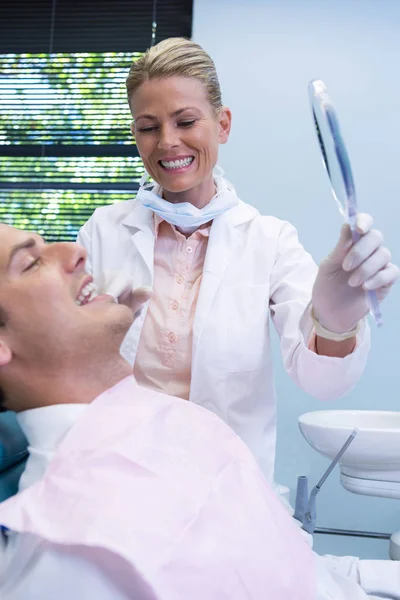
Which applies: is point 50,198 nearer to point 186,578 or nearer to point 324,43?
point 324,43

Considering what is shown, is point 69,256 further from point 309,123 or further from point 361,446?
point 309,123

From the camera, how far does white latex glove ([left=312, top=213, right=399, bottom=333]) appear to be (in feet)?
3.45

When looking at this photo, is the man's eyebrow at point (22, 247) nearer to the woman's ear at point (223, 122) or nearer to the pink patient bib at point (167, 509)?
the pink patient bib at point (167, 509)

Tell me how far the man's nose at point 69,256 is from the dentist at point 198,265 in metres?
0.33

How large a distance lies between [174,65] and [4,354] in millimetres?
924

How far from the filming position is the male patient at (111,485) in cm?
90

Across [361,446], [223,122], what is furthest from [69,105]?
[361,446]

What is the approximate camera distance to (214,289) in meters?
1.80

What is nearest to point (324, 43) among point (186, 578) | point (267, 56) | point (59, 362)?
point (267, 56)

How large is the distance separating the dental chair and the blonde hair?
937mm

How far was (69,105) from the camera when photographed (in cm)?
383

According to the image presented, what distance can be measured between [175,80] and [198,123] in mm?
126

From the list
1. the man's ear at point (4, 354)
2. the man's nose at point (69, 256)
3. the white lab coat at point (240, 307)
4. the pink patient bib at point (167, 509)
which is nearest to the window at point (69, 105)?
the white lab coat at point (240, 307)

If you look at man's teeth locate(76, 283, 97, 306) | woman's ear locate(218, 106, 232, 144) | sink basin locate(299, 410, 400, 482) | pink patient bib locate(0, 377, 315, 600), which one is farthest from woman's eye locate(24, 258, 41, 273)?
sink basin locate(299, 410, 400, 482)
